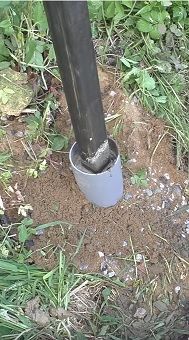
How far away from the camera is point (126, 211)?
1.86 meters

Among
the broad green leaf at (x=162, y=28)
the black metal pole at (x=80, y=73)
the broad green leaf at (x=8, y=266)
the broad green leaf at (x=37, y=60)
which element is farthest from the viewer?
the broad green leaf at (x=162, y=28)

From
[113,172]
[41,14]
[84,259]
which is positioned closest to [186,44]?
[41,14]

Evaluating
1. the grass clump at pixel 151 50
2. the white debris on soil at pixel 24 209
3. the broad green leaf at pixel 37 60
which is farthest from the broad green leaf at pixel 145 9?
the white debris on soil at pixel 24 209

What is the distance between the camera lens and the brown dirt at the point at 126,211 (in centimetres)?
180

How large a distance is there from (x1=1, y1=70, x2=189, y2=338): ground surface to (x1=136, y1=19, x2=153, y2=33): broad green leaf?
231 mm

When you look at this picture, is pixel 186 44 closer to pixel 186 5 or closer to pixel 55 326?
pixel 186 5

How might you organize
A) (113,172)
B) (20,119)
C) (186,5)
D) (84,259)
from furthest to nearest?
(186,5) → (20,119) → (84,259) → (113,172)

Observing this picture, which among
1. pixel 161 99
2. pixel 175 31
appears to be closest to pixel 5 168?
pixel 161 99

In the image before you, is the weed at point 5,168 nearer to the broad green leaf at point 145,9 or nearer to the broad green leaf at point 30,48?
the broad green leaf at point 30,48

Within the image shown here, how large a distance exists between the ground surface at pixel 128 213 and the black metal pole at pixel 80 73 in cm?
25

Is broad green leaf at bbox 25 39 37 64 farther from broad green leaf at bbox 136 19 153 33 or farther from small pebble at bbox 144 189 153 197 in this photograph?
small pebble at bbox 144 189 153 197

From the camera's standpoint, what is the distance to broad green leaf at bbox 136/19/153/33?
200cm

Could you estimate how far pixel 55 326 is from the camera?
67.6 inches

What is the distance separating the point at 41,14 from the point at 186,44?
0.55 m
